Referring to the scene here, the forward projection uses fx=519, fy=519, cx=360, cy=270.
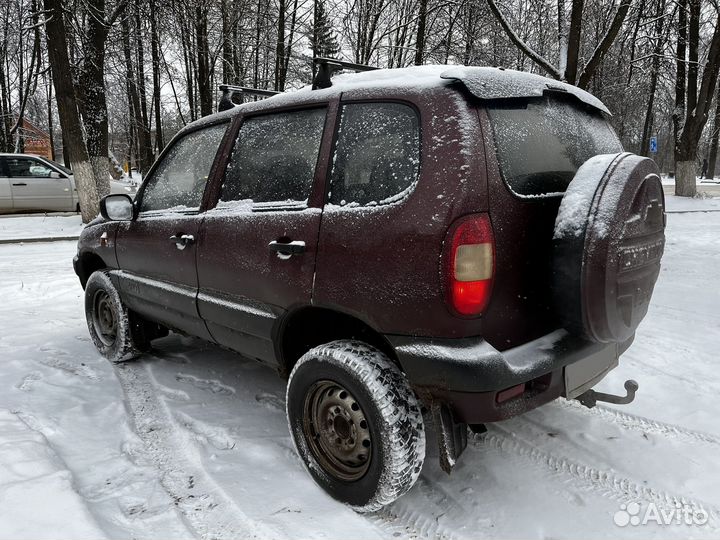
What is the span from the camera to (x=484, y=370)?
1966mm

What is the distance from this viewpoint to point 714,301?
5410 millimetres

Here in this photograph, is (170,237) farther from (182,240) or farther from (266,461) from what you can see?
(266,461)

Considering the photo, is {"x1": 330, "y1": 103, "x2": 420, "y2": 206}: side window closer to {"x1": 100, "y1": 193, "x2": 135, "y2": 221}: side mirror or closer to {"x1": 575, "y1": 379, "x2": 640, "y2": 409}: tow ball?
{"x1": 575, "y1": 379, "x2": 640, "y2": 409}: tow ball

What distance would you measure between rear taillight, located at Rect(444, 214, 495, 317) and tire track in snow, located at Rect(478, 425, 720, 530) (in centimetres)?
116

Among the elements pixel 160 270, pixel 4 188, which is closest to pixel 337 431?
pixel 160 270

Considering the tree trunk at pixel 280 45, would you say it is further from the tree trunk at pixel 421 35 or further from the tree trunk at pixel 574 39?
the tree trunk at pixel 574 39

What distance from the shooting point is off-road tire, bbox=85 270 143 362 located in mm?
4035

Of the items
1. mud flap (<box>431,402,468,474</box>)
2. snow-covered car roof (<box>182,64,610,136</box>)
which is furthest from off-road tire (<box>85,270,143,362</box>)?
mud flap (<box>431,402,468,474</box>)

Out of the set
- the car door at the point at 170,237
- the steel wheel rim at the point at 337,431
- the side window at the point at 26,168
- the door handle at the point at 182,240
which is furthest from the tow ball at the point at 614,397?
the side window at the point at 26,168

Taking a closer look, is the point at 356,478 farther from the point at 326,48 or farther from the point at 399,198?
the point at 326,48

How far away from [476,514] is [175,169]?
283 cm

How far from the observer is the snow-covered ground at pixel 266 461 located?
224 cm

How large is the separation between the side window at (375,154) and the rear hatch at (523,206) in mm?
320

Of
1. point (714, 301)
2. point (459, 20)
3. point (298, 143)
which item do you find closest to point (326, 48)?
point (459, 20)
